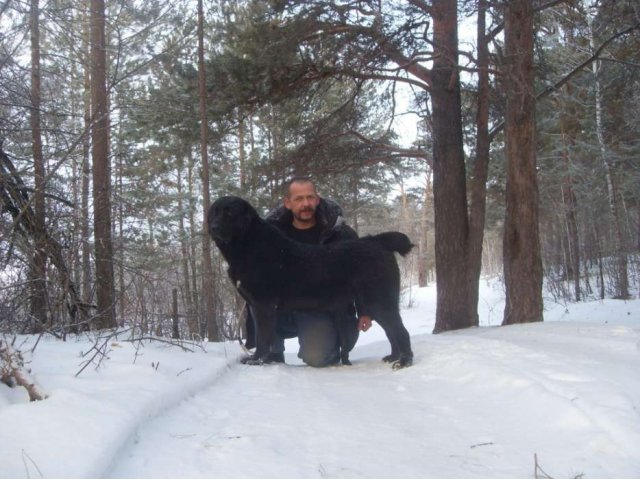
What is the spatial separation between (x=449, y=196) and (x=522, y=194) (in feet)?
4.17

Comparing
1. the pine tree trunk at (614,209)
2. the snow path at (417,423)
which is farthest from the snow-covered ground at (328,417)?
the pine tree trunk at (614,209)

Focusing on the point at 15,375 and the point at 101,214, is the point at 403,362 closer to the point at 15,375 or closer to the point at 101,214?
the point at 15,375

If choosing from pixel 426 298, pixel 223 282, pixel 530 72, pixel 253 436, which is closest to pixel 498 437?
pixel 253 436

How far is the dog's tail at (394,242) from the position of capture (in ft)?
14.7

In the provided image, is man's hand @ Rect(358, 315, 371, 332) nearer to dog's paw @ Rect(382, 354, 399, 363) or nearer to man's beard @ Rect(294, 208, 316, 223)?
dog's paw @ Rect(382, 354, 399, 363)

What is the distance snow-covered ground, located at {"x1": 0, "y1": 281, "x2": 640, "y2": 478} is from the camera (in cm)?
180

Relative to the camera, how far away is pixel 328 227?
5137 mm

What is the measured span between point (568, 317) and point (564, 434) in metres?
11.2

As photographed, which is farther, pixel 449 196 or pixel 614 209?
pixel 614 209

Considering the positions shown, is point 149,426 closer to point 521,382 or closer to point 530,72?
point 521,382

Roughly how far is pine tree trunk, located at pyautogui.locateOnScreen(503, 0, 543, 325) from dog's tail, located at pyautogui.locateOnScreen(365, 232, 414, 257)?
2638 millimetres

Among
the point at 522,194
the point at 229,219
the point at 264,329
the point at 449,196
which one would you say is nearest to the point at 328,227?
the point at 229,219

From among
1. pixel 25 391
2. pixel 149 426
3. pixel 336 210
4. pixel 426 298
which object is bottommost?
pixel 426 298

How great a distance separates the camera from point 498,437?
221cm
